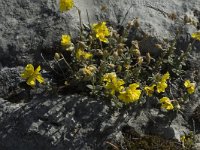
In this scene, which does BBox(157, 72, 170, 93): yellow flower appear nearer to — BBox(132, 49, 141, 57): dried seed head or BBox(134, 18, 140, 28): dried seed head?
BBox(132, 49, 141, 57): dried seed head

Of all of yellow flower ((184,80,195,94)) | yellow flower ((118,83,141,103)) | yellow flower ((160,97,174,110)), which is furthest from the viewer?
yellow flower ((184,80,195,94))

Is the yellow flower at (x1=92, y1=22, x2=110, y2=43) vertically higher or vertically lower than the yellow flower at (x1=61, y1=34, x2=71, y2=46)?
higher

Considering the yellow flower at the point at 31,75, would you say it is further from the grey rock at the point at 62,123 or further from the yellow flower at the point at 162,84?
the yellow flower at the point at 162,84

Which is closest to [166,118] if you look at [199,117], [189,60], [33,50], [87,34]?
[199,117]

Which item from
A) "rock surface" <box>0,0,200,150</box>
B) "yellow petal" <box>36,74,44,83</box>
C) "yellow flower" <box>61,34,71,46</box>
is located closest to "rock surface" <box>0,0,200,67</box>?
"rock surface" <box>0,0,200,150</box>

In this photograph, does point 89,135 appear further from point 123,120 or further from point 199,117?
point 199,117

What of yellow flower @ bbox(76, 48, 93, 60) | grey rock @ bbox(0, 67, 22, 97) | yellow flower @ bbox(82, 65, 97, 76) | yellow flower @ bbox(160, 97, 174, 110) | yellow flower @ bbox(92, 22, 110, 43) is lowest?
grey rock @ bbox(0, 67, 22, 97)

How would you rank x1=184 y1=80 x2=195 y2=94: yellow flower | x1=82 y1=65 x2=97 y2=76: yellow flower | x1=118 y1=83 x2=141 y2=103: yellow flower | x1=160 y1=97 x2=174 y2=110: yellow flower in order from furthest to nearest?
1. x1=184 y1=80 x2=195 y2=94: yellow flower
2. x1=160 y1=97 x2=174 y2=110: yellow flower
3. x1=82 y1=65 x2=97 y2=76: yellow flower
4. x1=118 y1=83 x2=141 y2=103: yellow flower

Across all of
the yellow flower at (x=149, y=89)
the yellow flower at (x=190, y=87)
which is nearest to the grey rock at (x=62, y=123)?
the yellow flower at (x=149, y=89)
